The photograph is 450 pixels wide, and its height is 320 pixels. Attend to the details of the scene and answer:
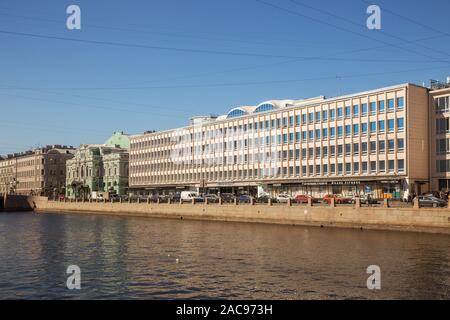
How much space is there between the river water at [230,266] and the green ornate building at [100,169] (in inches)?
4195

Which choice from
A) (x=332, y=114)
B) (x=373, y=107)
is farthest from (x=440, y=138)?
(x=332, y=114)

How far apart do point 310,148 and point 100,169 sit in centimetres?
8580

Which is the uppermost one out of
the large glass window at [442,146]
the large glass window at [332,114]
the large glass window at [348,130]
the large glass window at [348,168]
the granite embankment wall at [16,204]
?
the large glass window at [332,114]

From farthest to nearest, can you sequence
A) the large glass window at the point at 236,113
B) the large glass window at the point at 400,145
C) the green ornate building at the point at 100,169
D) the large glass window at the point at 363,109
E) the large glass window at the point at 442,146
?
the green ornate building at the point at 100,169 → the large glass window at the point at 236,113 → the large glass window at the point at 363,109 → the large glass window at the point at 400,145 → the large glass window at the point at 442,146

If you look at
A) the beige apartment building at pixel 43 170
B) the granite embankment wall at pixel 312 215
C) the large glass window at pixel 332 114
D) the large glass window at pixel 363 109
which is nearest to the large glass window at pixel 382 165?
the large glass window at pixel 363 109

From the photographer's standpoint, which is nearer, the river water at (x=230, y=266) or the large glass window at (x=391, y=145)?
the river water at (x=230, y=266)

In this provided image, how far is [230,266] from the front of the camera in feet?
101

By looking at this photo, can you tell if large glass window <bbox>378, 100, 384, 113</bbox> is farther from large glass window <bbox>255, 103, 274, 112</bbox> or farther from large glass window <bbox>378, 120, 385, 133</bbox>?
large glass window <bbox>255, 103, 274, 112</bbox>

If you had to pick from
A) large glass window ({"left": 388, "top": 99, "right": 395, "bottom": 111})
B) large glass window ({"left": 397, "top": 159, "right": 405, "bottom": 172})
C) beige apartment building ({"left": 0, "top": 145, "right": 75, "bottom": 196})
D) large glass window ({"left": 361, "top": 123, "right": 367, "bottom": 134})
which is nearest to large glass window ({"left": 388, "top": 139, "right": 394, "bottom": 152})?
large glass window ({"left": 397, "top": 159, "right": 405, "bottom": 172})

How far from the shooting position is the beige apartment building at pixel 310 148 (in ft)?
272

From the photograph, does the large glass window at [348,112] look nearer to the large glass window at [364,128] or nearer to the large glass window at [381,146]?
the large glass window at [364,128]

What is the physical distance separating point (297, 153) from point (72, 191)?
9655cm

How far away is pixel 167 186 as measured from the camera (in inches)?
5197
